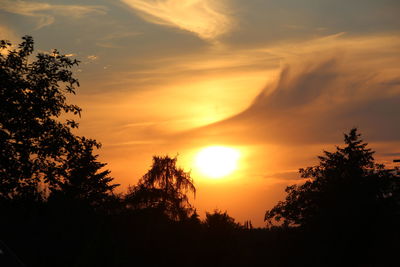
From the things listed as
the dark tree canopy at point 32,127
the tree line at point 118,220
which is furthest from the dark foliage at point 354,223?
the dark tree canopy at point 32,127

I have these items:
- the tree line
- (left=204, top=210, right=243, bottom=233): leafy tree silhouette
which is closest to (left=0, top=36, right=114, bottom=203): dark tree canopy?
the tree line

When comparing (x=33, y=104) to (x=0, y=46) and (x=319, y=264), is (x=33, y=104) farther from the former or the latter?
(x=319, y=264)

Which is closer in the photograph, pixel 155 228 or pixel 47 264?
pixel 47 264

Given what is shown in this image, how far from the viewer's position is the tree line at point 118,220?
26406 mm

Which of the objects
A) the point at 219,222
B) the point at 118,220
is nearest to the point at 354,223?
the point at 219,222

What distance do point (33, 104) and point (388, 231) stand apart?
1028 inches

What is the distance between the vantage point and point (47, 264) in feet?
103

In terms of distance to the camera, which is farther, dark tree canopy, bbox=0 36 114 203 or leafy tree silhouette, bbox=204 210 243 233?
leafy tree silhouette, bbox=204 210 243 233

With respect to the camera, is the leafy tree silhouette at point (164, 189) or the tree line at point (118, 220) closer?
the tree line at point (118, 220)

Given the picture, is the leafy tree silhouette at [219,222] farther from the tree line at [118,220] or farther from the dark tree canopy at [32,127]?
the dark tree canopy at [32,127]

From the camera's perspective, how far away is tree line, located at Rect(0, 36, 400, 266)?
1040 inches

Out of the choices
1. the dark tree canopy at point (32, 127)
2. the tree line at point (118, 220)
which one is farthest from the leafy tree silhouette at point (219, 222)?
the dark tree canopy at point (32, 127)

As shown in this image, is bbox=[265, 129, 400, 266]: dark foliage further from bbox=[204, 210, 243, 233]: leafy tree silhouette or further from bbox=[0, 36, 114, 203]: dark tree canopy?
bbox=[0, 36, 114, 203]: dark tree canopy

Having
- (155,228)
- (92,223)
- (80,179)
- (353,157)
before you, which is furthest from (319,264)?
(80,179)
